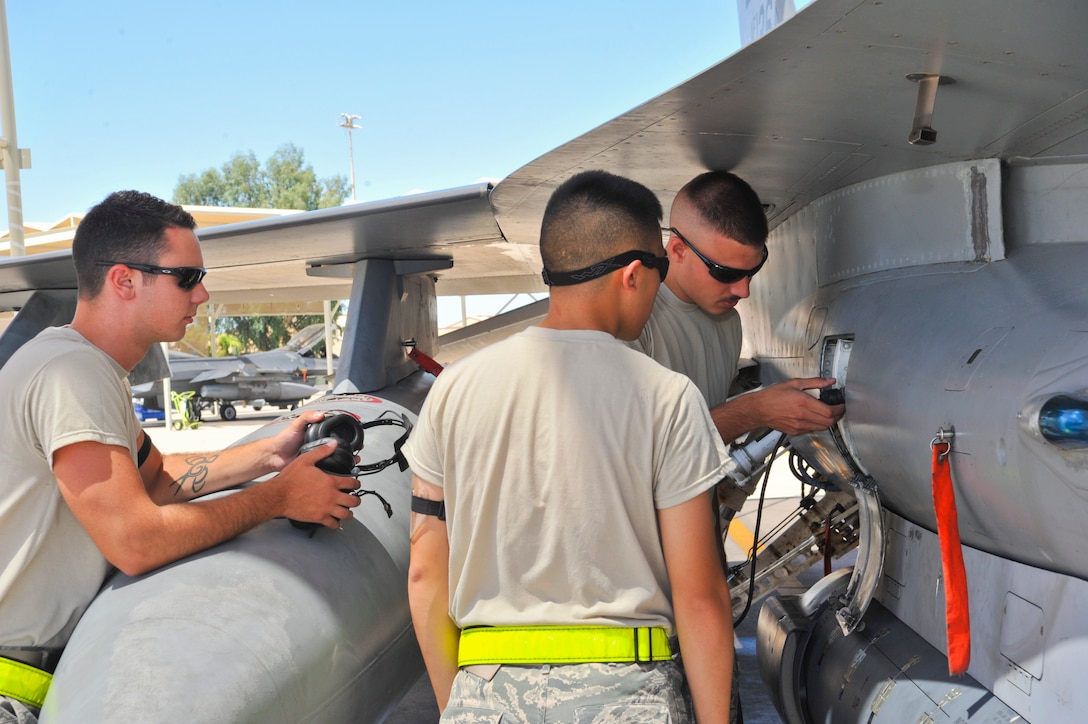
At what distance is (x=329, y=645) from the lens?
8.73 feet

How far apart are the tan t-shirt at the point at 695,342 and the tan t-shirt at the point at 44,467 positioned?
5.00 ft

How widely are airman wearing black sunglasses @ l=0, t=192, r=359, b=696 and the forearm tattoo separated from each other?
191 mm

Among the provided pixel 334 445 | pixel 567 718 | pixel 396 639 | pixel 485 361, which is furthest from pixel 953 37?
pixel 396 639

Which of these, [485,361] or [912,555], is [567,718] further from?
[912,555]

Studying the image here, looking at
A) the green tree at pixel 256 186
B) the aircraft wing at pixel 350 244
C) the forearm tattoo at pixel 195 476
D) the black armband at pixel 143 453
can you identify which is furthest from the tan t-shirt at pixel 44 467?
the green tree at pixel 256 186

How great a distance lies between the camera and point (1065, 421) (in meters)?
1.76

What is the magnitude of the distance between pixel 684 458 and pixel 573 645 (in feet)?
1.49

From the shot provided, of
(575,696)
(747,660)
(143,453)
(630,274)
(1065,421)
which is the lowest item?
(747,660)

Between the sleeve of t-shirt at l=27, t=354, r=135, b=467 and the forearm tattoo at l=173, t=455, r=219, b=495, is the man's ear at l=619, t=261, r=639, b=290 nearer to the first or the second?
the sleeve of t-shirt at l=27, t=354, r=135, b=467

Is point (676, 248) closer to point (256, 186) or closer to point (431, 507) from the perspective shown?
point (431, 507)

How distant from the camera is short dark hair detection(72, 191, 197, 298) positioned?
8.68 feet

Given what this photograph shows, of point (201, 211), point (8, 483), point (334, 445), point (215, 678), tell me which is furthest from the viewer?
point (201, 211)

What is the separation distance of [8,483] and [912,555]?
2537mm

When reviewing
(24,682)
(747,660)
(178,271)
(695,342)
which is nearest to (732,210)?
(695,342)
